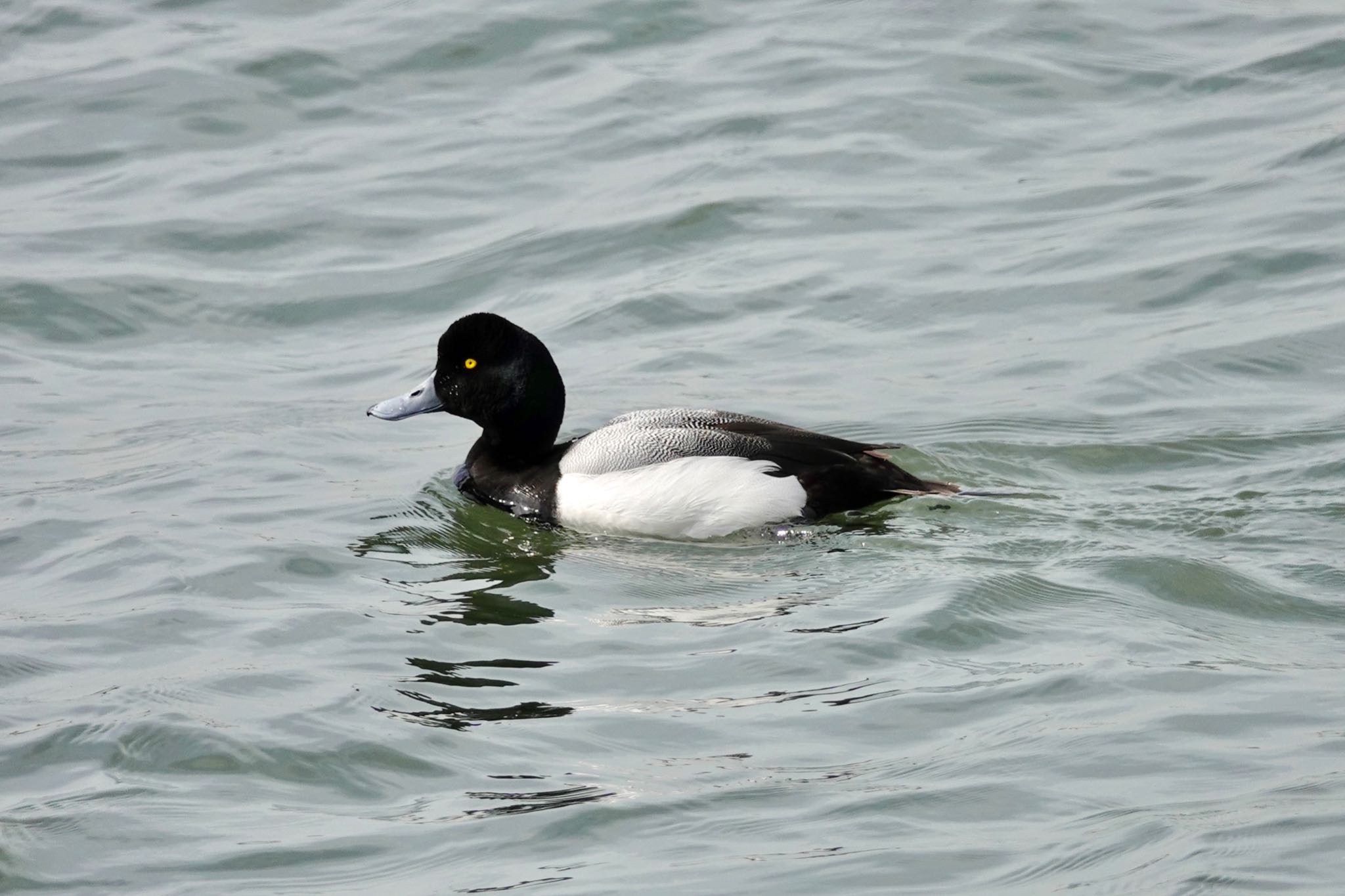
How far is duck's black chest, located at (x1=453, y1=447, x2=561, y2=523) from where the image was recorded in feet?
27.6

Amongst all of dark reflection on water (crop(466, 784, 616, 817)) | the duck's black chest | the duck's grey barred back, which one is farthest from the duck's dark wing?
dark reflection on water (crop(466, 784, 616, 817))

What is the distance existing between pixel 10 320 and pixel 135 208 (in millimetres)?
1671

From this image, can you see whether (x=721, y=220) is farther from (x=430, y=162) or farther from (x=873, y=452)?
(x=873, y=452)

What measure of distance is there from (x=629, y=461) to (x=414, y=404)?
4.09ft

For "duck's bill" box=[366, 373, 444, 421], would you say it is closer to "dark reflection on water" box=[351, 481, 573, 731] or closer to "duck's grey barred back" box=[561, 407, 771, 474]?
"dark reflection on water" box=[351, 481, 573, 731]

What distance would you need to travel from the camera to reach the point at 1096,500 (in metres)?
8.04

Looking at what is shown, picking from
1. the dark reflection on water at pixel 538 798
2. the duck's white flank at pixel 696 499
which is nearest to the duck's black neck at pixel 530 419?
the duck's white flank at pixel 696 499

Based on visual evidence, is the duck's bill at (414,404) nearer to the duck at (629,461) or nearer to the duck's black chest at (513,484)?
the duck at (629,461)

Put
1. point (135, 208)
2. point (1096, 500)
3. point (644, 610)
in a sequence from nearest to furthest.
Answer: point (644, 610), point (1096, 500), point (135, 208)

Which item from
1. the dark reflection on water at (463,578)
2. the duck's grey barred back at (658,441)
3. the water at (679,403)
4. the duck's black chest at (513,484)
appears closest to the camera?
the water at (679,403)

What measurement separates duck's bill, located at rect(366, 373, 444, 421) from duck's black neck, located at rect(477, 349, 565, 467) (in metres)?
0.28

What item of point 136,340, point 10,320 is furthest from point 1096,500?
point 10,320

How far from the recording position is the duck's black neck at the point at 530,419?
872cm

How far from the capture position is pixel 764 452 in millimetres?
8102
